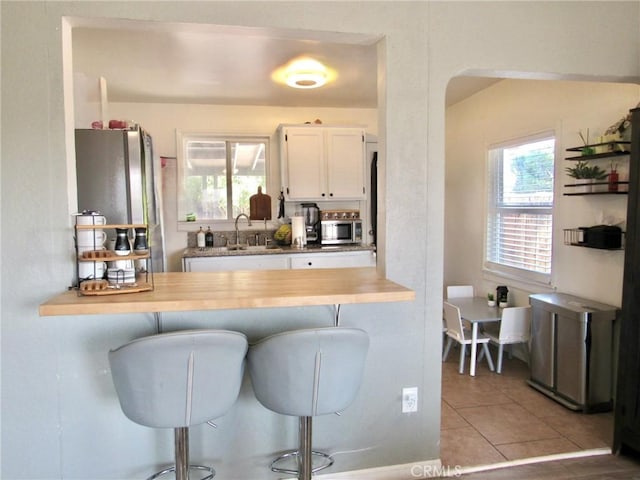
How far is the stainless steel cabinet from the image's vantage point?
288 centimetres

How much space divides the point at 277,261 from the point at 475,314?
75.2 inches

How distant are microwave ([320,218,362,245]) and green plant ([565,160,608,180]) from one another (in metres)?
2.23

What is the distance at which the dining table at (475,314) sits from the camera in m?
3.53

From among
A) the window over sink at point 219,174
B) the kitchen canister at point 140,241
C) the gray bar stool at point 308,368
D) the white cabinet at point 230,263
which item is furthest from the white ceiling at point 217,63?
the white cabinet at point 230,263

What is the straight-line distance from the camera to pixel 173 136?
474cm

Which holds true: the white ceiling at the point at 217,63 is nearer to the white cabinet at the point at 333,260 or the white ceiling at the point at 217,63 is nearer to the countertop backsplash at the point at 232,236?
the countertop backsplash at the point at 232,236

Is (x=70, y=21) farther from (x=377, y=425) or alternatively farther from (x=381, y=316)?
(x=377, y=425)

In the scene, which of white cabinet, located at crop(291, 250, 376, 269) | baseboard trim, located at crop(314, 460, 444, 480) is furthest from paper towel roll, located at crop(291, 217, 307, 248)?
baseboard trim, located at crop(314, 460, 444, 480)

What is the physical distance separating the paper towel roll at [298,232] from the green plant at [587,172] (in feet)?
8.50

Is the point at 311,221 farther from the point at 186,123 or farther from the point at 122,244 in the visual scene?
the point at 122,244

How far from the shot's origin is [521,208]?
388cm

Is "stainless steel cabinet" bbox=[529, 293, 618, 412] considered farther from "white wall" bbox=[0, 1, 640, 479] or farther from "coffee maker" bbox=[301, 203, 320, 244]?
"coffee maker" bbox=[301, 203, 320, 244]

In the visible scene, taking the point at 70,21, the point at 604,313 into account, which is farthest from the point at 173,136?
the point at 604,313

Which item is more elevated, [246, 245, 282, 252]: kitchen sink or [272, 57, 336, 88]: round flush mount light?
[272, 57, 336, 88]: round flush mount light
